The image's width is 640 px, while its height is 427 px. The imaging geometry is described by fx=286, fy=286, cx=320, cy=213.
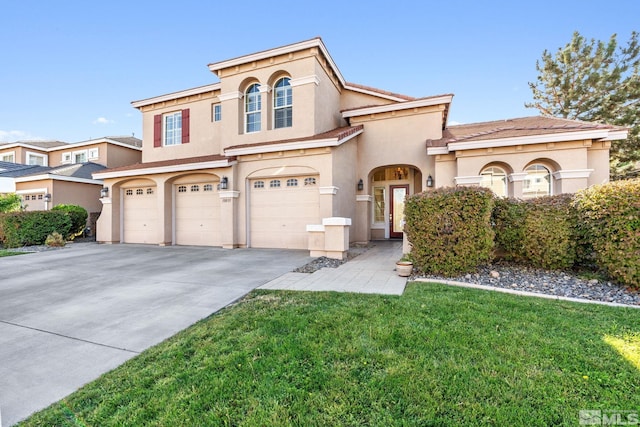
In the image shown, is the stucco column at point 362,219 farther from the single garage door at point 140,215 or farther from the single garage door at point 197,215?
the single garage door at point 140,215

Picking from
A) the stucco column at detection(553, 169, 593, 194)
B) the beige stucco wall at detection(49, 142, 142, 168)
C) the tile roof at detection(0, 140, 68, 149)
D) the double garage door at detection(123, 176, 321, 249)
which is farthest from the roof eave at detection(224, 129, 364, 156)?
the tile roof at detection(0, 140, 68, 149)

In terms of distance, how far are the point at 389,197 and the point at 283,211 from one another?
18.5 feet

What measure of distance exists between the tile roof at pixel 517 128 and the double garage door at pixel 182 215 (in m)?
9.15

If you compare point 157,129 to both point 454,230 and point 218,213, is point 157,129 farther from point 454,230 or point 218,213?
point 454,230

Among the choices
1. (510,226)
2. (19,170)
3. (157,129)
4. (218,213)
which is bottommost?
(510,226)

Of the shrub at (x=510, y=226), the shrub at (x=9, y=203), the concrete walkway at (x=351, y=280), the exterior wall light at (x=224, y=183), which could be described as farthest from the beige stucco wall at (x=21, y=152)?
the shrub at (x=510, y=226)

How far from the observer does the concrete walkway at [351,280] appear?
5.30 metres

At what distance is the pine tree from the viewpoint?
16.8 metres

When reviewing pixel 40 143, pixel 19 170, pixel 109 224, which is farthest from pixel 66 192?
pixel 40 143

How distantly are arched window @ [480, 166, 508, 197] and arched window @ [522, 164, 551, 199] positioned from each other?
2.02 feet

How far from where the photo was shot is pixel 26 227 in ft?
39.7

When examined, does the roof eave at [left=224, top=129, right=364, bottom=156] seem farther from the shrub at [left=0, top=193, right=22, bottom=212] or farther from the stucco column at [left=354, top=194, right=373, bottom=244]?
the shrub at [left=0, top=193, right=22, bottom=212]

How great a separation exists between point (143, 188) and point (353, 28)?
12344 mm

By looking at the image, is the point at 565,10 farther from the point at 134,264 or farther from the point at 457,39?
the point at 134,264
